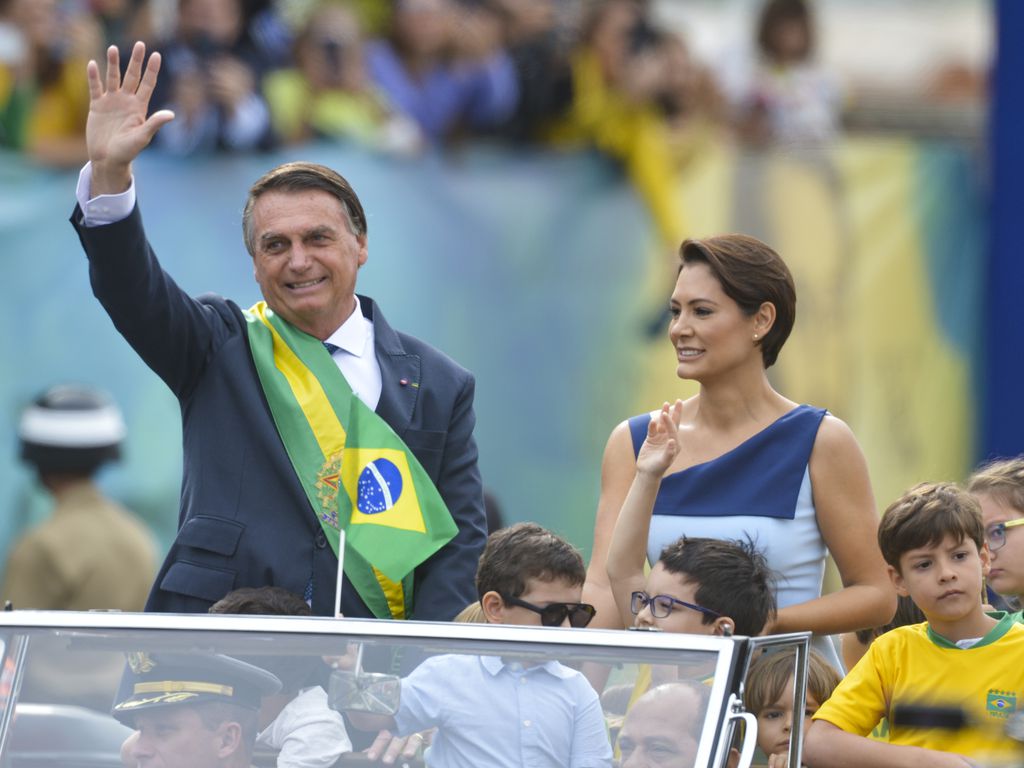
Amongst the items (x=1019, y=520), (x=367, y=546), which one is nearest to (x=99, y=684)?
(x=367, y=546)

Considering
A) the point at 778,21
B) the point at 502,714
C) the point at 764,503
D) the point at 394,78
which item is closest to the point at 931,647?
the point at 764,503

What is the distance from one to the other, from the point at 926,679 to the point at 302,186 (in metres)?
1.53

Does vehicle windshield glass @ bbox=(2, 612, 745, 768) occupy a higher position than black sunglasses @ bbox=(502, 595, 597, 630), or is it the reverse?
black sunglasses @ bbox=(502, 595, 597, 630)

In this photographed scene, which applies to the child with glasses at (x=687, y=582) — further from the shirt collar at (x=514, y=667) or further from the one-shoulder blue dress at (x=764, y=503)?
the shirt collar at (x=514, y=667)

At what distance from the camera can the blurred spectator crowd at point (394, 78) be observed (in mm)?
7398

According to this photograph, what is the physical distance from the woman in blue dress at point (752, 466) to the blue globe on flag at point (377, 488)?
429mm

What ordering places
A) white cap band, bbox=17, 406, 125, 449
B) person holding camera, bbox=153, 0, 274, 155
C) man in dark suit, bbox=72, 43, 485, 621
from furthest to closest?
person holding camera, bbox=153, 0, 274, 155
white cap band, bbox=17, 406, 125, 449
man in dark suit, bbox=72, 43, 485, 621

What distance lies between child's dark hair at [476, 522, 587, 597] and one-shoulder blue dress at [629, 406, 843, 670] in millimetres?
184

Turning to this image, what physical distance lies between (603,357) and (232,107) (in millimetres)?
1949

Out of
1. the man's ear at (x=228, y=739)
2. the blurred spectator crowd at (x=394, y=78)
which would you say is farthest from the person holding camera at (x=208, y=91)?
the man's ear at (x=228, y=739)

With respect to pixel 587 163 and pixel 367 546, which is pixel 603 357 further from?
pixel 367 546

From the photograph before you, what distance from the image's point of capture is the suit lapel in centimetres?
379

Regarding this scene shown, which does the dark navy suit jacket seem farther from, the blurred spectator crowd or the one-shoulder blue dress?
the blurred spectator crowd

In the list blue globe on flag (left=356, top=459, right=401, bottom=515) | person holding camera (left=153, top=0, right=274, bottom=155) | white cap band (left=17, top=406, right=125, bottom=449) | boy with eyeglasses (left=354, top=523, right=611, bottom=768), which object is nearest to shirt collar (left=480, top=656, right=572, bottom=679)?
boy with eyeglasses (left=354, top=523, right=611, bottom=768)
